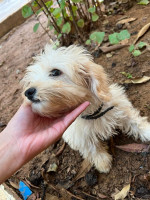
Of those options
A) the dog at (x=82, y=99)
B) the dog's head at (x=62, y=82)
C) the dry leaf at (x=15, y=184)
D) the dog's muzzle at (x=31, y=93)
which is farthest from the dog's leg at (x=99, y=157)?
the dog's muzzle at (x=31, y=93)

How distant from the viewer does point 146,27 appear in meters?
3.23

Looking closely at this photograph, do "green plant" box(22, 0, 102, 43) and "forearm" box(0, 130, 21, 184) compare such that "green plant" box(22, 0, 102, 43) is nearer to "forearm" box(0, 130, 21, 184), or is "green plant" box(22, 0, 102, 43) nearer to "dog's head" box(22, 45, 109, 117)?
"dog's head" box(22, 45, 109, 117)

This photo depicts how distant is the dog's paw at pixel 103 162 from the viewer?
2184mm

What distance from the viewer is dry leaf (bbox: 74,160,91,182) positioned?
7.51 ft

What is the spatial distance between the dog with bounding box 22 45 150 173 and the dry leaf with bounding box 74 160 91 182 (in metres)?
0.07

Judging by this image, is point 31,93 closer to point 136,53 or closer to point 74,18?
point 136,53

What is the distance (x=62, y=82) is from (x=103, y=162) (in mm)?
997

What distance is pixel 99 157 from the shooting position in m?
2.26

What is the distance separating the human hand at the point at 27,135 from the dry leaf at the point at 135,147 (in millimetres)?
901

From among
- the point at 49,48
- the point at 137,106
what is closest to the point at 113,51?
the point at 137,106

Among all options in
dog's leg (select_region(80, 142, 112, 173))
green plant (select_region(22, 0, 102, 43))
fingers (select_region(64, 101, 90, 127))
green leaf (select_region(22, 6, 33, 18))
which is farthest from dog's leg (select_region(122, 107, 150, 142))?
green leaf (select_region(22, 6, 33, 18))

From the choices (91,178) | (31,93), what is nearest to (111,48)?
(91,178)

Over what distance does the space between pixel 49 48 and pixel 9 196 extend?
5.18 feet

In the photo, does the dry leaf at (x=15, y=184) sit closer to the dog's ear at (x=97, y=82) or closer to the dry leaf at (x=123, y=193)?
the dry leaf at (x=123, y=193)
